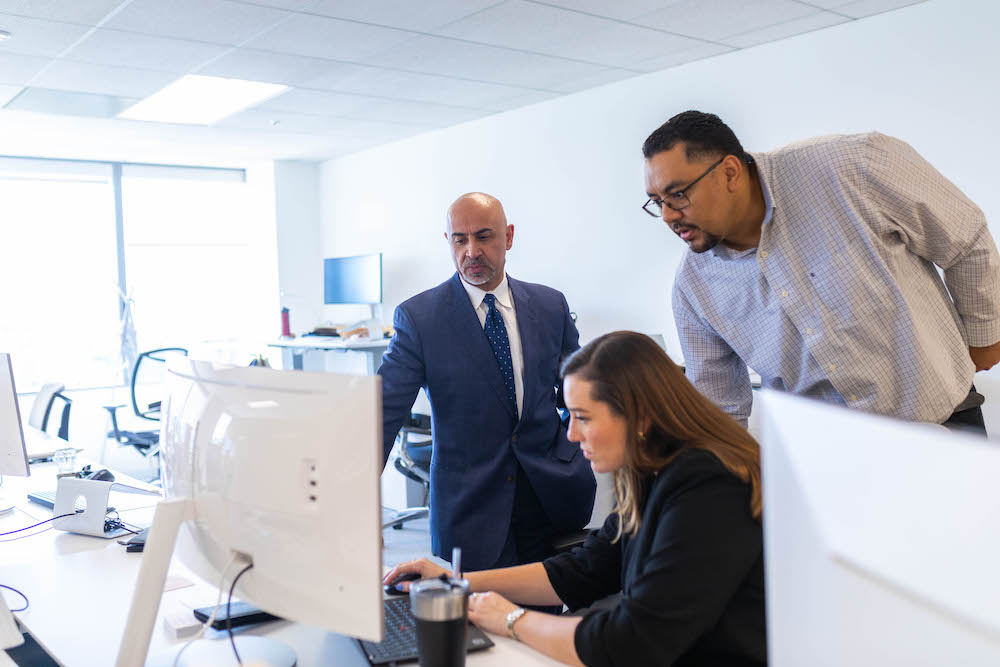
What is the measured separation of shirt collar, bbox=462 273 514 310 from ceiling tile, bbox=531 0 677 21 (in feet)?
5.63

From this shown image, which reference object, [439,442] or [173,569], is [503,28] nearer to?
[439,442]

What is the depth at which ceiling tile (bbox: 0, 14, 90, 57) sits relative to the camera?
11.6 feet

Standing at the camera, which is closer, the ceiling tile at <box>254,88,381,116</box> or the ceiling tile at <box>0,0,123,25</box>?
the ceiling tile at <box>0,0,123,25</box>

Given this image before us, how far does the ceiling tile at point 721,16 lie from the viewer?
3502 mm

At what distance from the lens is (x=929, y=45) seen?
3471mm

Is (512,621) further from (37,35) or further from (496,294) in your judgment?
(37,35)

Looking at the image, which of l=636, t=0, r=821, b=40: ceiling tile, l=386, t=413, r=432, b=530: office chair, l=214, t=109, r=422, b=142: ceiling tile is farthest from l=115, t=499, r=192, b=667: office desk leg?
l=214, t=109, r=422, b=142: ceiling tile

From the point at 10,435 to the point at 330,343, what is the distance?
4.44m

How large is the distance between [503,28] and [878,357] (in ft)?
8.62

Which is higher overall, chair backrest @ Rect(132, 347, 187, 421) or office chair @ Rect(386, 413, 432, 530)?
chair backrest @ Rect(132, 347, 187, 421)

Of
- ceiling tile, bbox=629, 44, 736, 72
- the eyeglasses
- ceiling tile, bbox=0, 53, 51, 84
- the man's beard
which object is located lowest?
the man's beard

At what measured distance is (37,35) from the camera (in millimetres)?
3717

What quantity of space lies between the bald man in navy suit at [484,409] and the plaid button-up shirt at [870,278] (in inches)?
24.2

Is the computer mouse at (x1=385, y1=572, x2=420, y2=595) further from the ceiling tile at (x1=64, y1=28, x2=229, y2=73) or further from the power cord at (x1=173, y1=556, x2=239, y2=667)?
the ceiling tile at (x1=64, y1=28, x2=229, y2=73)
